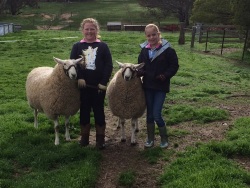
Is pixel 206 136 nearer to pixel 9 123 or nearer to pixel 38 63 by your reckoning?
pixel 9 123

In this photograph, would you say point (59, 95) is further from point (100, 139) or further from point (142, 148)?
point (142, 148)

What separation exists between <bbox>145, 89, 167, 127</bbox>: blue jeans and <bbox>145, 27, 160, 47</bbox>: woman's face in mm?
894

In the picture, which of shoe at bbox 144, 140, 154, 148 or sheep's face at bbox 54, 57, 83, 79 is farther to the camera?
shoe at bbox 144, 140, 154, 148

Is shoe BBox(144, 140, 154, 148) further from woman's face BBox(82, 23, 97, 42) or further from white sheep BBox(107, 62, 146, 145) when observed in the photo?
woman's face BBox(82, 23, 97, 42)

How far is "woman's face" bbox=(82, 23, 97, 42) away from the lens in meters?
6.12

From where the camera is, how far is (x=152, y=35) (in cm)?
607

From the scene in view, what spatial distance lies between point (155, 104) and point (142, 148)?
91cm

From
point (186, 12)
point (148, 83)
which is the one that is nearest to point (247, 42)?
point (148, 83)

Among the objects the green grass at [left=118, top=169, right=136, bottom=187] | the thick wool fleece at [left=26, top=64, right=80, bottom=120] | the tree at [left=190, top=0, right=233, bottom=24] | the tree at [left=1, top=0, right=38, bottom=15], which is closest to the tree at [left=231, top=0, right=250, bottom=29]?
the thick wool fleece at [left=26, top=64, right=80, bottom=120]

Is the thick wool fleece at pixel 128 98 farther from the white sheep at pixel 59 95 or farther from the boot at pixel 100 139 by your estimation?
the white sheep at pixel 59 95

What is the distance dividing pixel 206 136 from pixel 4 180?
393cm

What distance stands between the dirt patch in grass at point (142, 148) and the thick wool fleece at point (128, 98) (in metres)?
0.63

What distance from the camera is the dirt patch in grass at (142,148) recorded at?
5.41 metres

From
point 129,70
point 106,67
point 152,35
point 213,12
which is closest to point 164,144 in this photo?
point 129,70
